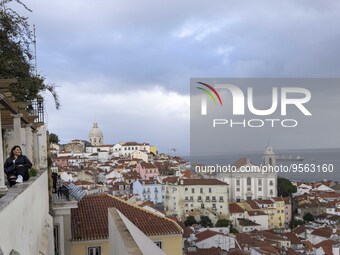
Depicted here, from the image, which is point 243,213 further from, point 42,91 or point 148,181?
point 42,91

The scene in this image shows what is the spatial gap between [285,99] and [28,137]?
19225 mm

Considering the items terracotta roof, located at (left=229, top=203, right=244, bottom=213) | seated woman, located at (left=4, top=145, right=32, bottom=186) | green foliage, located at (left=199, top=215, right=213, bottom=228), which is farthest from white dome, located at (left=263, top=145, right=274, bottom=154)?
seated woman, located at (left=4, top=145, right=32, bottom=186)

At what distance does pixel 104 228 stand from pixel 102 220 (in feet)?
1.33

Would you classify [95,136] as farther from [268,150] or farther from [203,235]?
[203,235]

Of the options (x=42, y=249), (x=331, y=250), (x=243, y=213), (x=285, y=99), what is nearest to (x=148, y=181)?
(x=243, y=213)

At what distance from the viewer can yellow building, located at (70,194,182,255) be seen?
8.88m

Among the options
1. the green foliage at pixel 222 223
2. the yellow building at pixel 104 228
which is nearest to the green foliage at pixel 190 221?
the green foliage at pixel 222 223

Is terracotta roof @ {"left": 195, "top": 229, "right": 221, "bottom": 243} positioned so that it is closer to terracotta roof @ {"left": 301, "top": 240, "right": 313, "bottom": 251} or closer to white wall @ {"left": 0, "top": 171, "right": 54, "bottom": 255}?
terracotta roof @ {"left": 301, "top": 240, "right": 313, "bottom": 251}

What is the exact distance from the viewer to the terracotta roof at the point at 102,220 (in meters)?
9.02

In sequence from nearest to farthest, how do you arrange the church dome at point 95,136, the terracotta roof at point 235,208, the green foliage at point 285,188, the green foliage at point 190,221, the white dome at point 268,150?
the green foliage at point 190,221
the terracotta roof at point 235,208
the white dome at point 268,150
the green foliage at point 285,188
the church dome at point 95,136

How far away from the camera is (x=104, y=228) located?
9141mm

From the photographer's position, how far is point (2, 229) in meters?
2.60

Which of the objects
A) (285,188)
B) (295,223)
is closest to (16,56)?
(295,223)

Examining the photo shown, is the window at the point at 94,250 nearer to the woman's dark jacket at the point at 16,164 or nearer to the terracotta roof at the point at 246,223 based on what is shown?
the woman's dark jacket at the point at 16,164
